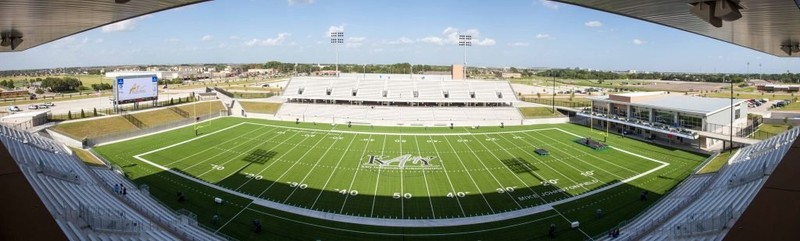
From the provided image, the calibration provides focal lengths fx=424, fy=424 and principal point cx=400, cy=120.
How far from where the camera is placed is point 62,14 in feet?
32.2

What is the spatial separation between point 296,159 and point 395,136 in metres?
12.5

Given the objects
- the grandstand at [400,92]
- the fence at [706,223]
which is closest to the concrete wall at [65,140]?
the grandstand at [400,92]

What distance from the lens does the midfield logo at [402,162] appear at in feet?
95.8

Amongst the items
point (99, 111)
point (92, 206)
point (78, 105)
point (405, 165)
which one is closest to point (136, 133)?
point (99, 111)

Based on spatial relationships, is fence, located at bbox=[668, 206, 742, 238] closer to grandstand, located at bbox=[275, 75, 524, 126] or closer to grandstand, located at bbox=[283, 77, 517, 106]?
grandstand, located at bbox=[275, 75, 524, 126]

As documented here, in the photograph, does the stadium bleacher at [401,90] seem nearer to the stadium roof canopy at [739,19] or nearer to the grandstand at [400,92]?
the grandstand at [400,92]

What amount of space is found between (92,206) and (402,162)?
1906cm

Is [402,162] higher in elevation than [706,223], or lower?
lower

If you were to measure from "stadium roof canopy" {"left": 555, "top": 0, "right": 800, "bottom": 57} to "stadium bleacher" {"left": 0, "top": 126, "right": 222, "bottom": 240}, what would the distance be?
13642mm

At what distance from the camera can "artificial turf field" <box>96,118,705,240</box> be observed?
19.1 m

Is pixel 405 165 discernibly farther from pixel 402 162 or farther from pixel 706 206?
pixel 706 206

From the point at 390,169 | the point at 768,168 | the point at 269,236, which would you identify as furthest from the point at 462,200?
the point at 768,168

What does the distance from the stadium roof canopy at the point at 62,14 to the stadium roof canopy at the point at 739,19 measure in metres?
9.53

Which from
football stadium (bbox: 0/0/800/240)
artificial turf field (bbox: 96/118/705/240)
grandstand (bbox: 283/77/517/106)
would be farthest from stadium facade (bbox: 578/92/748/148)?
grandstand (bbox: 283/77/517/106)
